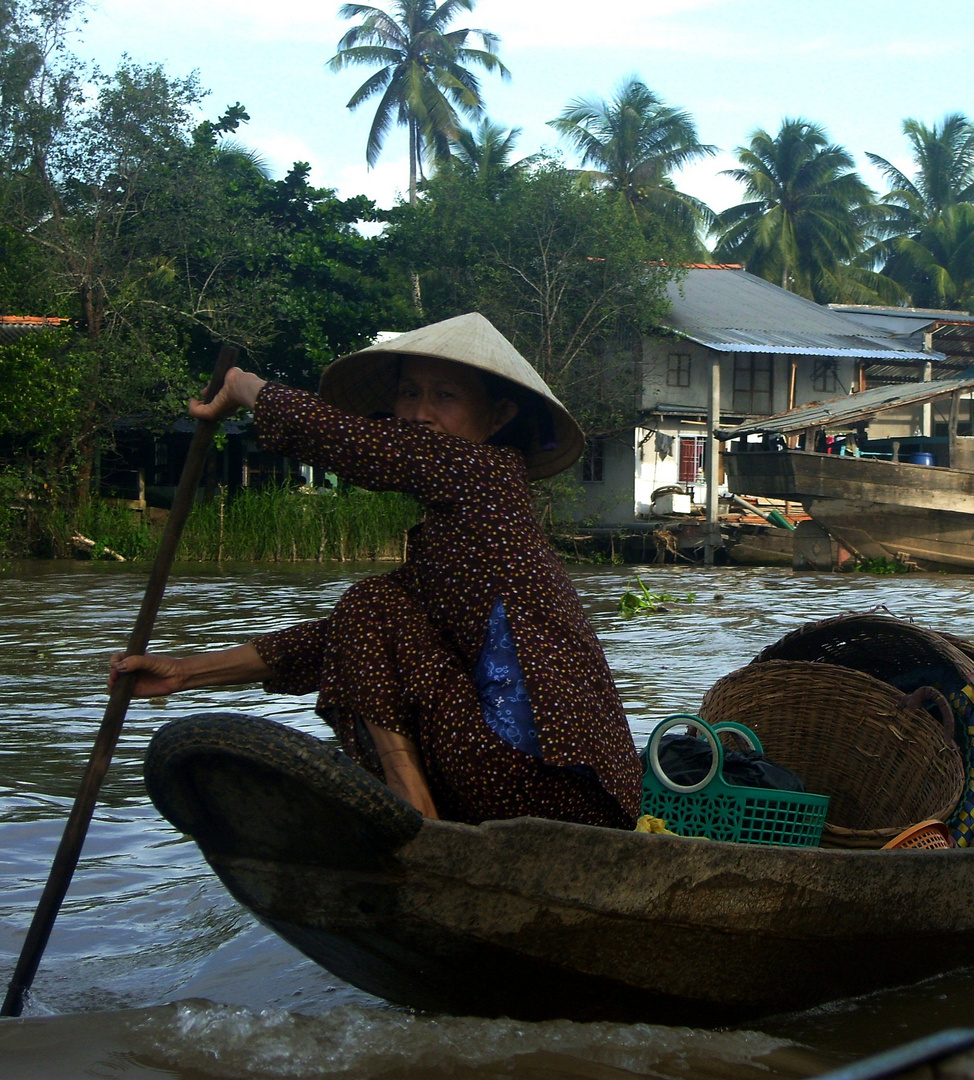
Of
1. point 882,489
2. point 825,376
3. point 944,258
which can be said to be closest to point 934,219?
point 944,258

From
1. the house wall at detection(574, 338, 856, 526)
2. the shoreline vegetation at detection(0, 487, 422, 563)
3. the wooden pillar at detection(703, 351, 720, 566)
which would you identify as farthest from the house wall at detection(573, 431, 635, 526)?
the shoreline vegetation at detection(0, 487, 422, 563)

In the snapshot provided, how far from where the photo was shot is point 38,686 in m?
6.02

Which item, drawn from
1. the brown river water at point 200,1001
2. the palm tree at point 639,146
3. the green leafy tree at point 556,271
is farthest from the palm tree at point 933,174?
the brown river water at point 200,1001

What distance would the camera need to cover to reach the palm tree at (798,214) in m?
30.5

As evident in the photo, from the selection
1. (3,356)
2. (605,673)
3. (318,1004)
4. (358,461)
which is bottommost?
(318,1004)

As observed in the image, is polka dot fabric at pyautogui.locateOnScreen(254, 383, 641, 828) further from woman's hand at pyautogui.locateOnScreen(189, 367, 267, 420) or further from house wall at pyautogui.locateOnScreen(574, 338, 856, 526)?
house wall at pyautogui.locateOnScreen(574, 338, 856, 526)

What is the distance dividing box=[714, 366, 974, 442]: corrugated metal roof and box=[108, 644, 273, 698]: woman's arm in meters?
15.7

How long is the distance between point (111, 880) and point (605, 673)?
162 cm

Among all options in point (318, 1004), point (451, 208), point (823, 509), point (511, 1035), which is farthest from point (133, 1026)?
point (451, 208)

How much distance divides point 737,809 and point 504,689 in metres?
0.89

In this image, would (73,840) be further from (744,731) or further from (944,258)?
(944,258)

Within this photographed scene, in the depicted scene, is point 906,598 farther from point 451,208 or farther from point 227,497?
point 451,208

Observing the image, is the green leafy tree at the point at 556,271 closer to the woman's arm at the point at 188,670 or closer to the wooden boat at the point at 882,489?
the wooden boat at the point at 882,489

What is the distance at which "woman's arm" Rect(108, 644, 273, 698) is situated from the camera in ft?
7.98
